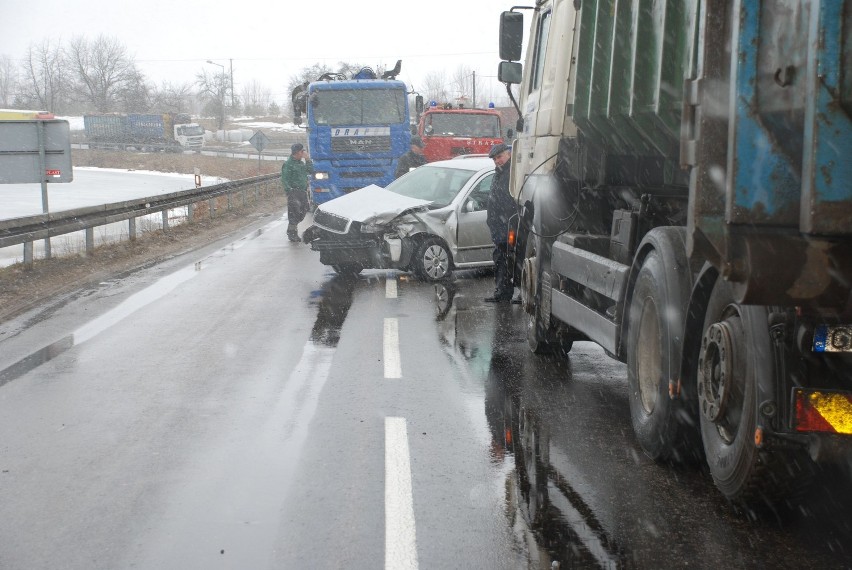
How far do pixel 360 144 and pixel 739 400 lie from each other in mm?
19688

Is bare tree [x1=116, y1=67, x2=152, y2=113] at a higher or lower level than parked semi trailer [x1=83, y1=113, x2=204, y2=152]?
higher

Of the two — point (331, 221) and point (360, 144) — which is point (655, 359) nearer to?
point (331, 221)

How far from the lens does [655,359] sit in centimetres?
558

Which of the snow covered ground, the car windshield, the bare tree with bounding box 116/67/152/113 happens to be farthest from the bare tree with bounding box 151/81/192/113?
the car windshield

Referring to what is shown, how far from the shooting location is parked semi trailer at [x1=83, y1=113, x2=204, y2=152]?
7706 cm

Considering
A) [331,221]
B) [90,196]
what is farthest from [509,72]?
[90,196]

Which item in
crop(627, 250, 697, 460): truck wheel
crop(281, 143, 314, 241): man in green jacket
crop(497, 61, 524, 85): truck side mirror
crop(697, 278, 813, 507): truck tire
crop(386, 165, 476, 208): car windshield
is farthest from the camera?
crop(281, 143, 314, 241): man in green jacket

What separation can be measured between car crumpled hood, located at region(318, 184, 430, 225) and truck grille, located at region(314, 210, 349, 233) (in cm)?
6

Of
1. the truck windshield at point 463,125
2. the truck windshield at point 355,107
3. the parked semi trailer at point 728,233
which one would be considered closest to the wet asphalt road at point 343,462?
the parked semi trailer at point 728,233

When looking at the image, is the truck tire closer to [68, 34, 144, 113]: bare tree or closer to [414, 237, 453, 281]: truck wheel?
[414, 237, 453, 281]: truck wheel

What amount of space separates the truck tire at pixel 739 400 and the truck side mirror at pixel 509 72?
4.95m

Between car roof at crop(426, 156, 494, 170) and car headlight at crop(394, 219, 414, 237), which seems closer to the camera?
car headlight at crop(394, 219, 414, 237)

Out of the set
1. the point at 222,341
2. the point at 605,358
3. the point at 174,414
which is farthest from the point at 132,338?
the point at 605,358

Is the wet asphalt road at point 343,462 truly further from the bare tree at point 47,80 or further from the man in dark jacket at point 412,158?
the bare tree at point 47,80
